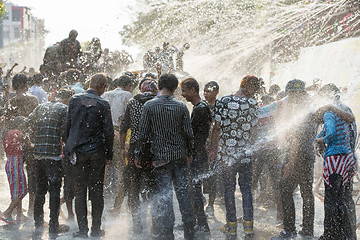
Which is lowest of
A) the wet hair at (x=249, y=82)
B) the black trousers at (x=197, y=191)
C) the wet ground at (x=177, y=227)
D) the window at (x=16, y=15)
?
the wet ground at (x=177, y=227)

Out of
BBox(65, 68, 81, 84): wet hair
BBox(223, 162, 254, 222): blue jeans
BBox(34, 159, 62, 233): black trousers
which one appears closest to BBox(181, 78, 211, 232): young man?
BBox(223, 162, 254, 222): blue jeans

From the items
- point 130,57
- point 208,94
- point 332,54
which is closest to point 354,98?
point 332,54

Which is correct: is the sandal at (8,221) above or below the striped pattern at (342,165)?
below

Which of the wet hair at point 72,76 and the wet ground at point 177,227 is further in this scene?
the wet hair at point 72,76

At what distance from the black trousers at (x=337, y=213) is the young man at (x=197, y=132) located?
1.55 metres

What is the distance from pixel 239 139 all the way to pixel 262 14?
29.0 feet

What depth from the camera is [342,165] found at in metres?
5.12

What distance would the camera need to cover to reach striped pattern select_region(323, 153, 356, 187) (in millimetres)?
5113

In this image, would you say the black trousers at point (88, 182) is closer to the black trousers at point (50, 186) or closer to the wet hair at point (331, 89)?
the black trousers at point (50, 186)

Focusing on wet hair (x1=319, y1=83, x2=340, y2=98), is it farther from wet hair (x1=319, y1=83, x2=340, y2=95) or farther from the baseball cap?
the baseball cap

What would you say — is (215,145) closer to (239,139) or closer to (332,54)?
(239,139)

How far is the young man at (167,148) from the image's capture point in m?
5.18

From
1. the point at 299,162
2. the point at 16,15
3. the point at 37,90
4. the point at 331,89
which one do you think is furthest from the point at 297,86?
the point at 16,15

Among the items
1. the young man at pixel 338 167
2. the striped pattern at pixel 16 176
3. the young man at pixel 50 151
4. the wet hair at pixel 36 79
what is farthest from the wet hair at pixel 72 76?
the young man at pixel 338 167
